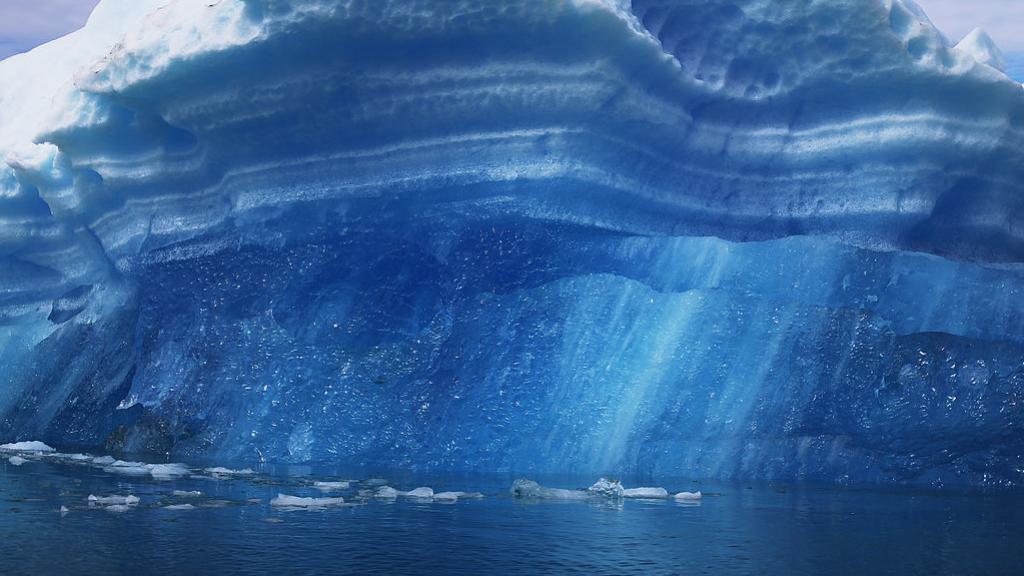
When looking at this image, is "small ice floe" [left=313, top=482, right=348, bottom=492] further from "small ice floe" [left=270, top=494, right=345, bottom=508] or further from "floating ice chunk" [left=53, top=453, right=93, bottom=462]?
"floating ice chunk" [left=53, top=453, right=93, bottom=462]

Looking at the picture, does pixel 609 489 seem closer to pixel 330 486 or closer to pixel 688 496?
pixel 688 496

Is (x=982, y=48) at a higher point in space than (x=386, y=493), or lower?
higher

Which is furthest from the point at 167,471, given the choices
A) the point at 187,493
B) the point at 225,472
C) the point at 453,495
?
the point at 453,495

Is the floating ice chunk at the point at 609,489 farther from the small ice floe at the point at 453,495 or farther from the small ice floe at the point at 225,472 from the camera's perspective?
the small ice floe at the point at 225,472

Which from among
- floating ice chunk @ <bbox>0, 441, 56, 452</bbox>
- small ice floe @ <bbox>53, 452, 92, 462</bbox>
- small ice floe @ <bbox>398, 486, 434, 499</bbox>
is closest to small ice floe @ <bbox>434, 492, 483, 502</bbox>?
small ice floe @ <bbox>398, 486, 434, 499</bbox>

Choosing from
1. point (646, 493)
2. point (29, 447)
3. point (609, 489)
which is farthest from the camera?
point (29, 447)

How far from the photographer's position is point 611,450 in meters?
9.38

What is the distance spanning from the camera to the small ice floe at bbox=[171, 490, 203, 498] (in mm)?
5950

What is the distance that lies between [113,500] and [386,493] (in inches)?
69.1

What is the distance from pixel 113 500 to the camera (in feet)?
18.2

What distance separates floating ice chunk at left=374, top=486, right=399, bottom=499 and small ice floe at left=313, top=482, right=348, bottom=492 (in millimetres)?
312

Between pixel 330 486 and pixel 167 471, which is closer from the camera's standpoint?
pixel 330 486

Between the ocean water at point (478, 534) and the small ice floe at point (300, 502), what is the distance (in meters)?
0.13

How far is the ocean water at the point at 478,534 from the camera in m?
3.90
